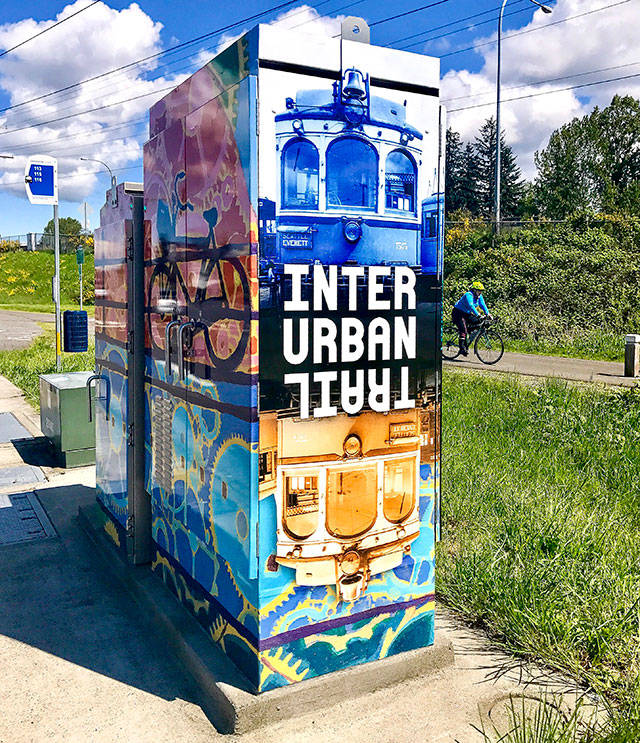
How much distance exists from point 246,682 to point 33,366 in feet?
38.9

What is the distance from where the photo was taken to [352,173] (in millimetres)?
3164

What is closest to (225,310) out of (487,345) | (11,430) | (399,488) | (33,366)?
(399,488)

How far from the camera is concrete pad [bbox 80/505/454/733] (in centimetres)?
307

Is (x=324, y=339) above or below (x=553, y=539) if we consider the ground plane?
above

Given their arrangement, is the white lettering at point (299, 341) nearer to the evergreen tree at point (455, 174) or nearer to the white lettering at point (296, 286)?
the white lettering at point (296, 286)

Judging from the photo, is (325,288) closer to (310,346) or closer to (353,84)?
(310,346)

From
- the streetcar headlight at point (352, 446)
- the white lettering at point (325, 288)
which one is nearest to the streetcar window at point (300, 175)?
the white lettering at point (325, 288)

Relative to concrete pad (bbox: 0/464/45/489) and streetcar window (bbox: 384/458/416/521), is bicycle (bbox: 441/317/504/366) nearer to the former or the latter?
concrete pad (bbox: 0/464/45/489)

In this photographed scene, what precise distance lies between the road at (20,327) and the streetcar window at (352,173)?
17547 millimetres

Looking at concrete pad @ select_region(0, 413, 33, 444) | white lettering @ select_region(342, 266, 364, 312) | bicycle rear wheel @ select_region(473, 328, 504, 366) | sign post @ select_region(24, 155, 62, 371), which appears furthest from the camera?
bicycle rear wheel @ select_region(473, 328, 504, 366)

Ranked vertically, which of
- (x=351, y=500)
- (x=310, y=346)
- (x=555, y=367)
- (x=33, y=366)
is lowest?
(x=555, y=367)

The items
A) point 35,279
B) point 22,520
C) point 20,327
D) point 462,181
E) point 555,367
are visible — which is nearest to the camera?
point 22,520

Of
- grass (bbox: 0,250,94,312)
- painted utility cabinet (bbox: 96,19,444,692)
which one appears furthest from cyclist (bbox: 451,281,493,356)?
grass (bbox: 0,250,94,312)

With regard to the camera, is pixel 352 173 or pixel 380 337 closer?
pixel 352 173
